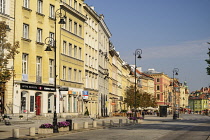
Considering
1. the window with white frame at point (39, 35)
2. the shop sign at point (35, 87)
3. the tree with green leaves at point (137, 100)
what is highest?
the window with white frame at point (39, 35)

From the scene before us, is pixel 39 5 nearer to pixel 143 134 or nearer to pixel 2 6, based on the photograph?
pixel 2 6

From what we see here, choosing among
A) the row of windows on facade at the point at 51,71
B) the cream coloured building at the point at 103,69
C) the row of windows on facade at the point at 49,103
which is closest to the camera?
the row of windows on facade at the point at 49,103

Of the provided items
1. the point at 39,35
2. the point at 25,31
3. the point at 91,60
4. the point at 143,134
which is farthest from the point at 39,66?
the point at 91,60

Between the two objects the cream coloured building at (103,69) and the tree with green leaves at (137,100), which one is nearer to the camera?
the cream coloured building at (103,69)

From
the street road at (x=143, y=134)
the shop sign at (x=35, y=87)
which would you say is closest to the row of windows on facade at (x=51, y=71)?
the shop sign at (x=35, y=87)

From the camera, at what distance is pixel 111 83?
337 feet

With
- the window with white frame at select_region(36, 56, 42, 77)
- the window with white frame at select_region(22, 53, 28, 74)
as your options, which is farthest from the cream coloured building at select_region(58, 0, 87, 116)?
the window with white frame at select_region(22, 53, 28, 74)

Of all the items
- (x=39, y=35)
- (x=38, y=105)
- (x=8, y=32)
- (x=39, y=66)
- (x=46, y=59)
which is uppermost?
(x=39, y=35)

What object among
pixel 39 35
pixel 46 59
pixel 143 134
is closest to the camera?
pixel 143 134

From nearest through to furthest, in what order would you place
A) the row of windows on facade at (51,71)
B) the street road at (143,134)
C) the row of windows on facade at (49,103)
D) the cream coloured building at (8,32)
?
the street road at (143,134)
the cream coloured building at (8,32)
the row of windows on facade at (49,103)
the row of windows on facade at (51,71)

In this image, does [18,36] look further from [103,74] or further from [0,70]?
[103,74]

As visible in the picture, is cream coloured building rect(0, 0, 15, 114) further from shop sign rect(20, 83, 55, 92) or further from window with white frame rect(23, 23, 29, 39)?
window with white frame rect(23, 23, 29, 39)

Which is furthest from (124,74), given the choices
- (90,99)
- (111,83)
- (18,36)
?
(18,36)

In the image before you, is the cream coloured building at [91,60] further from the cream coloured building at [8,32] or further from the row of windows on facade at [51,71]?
the cream coloured building at [8,32]
